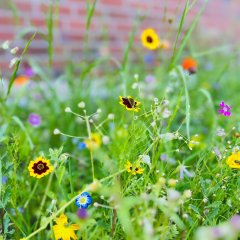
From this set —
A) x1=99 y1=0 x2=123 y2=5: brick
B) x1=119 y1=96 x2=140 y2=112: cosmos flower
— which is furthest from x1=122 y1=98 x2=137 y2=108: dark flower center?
x1=99 y1=0 x2=123 y2=5: brick

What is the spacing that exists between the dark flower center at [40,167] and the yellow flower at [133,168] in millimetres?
219

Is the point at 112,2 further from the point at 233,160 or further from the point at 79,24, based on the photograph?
the point at 233,160

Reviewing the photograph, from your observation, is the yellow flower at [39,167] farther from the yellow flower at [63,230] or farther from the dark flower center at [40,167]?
the yellow flower at [63,230]

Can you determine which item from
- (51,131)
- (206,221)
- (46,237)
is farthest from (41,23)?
(206,221)

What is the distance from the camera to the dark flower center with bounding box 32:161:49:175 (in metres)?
1.09

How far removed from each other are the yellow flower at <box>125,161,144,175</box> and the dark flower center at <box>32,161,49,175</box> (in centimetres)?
22

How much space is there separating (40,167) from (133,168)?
0.27 meters

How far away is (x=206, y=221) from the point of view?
0.99 m

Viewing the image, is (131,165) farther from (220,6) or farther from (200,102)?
(220,6)

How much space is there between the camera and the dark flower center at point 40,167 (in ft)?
3.58

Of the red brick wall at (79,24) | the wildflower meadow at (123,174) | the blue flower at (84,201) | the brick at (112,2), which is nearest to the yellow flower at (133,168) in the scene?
the wildflower meadow at (123,174)

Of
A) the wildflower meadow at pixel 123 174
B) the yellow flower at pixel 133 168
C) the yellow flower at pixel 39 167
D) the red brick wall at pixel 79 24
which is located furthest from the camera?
the red brick wall at pixel 79 24

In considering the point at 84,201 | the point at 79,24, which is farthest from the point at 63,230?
the point at 79,24

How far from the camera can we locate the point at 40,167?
3.61ft
